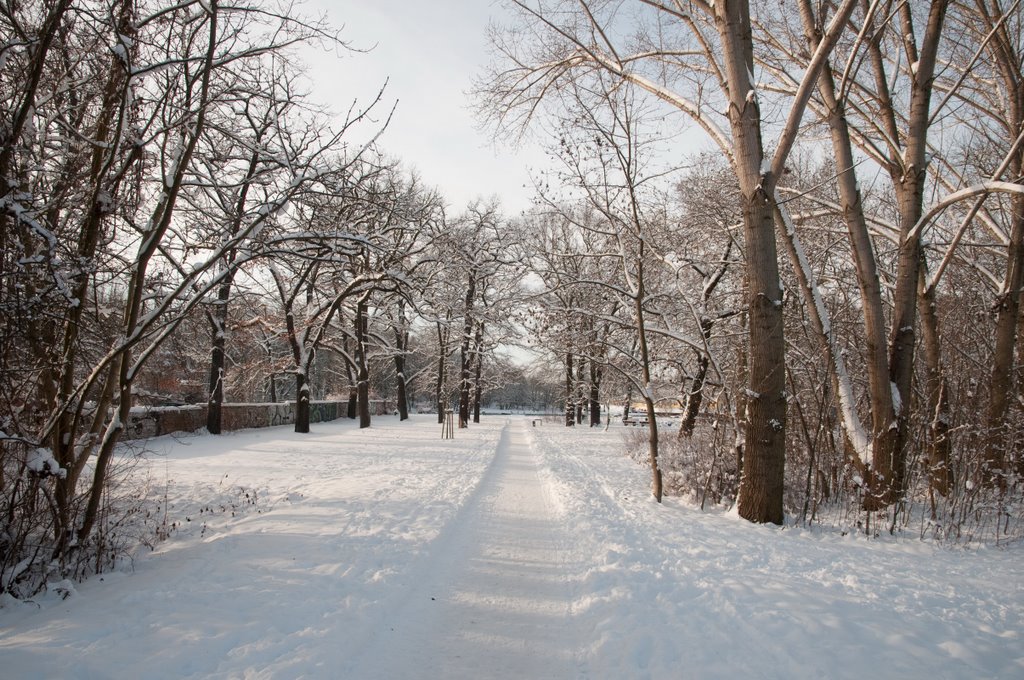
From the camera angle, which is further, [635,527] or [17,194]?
[635,527]

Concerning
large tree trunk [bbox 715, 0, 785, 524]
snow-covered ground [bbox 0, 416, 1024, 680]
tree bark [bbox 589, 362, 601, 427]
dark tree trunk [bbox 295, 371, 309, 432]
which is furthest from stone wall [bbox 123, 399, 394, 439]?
tree bark [bbox 589, 362, 601, 427]

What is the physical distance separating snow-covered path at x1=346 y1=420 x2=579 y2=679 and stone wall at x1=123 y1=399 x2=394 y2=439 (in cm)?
895

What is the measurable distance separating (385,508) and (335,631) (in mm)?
3549

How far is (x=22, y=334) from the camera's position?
382 centimetres

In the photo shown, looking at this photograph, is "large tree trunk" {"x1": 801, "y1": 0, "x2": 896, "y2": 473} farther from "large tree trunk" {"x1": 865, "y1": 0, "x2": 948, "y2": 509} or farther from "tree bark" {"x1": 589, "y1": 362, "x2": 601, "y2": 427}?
"tree bark" {"x1": 589, "y1": 362, "x2": 601, "y2": 427}

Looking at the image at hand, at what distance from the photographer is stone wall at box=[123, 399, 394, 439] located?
Result: 14.3m

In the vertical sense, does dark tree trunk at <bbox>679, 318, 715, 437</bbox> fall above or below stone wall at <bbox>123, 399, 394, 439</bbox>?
above

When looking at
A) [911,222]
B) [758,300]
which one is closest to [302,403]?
[758,300]

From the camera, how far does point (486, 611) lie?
400 cm

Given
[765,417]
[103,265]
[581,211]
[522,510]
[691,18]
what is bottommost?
[522,510]

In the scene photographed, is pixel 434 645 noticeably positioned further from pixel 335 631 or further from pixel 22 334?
pixel 22 334

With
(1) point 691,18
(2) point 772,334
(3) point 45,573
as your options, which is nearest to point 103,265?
(3) point 45,573

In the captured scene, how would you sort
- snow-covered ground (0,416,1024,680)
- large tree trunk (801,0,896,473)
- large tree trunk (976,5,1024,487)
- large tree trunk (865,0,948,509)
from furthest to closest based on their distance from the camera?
large tree trunk (976,5,1024,487)
large tree trunk (865,0,948,509)
large tree trunk (801,0,896,473)
snow-covered ground (0,416,1024,680)

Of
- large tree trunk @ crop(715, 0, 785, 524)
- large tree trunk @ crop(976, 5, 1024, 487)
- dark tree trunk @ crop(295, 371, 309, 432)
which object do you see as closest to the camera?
large tree trunk @ crop(715, 0, 785, 524)
